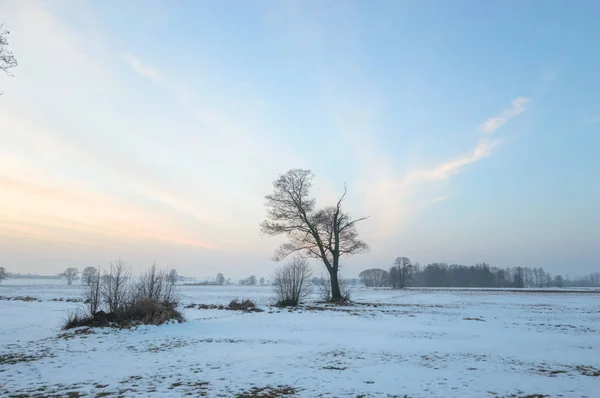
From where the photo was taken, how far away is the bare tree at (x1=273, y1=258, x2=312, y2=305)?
88.3ft

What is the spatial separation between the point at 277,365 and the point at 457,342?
719 cm

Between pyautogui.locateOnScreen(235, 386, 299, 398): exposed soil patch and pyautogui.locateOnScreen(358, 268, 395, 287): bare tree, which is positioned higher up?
pyautogui.locateOnScreen(235, 386, 299, 398): exposed soil patch

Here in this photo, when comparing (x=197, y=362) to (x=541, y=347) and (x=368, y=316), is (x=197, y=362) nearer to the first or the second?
(x=541, y=347)

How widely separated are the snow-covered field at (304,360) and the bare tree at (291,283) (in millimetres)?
10077

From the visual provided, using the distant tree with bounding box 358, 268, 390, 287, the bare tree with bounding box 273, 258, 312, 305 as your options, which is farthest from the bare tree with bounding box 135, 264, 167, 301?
the distant tree with bounding box 358, 268, 390, 287

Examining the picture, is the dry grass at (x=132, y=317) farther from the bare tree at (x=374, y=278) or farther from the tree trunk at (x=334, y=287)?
the bare tree at (x=374, y=278)

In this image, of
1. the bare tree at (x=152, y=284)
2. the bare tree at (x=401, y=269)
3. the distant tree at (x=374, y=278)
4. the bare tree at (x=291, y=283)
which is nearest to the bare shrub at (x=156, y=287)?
the bare tree at (x=152, y=284)

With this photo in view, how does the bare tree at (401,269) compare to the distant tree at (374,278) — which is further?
the distant tree at (374,278)

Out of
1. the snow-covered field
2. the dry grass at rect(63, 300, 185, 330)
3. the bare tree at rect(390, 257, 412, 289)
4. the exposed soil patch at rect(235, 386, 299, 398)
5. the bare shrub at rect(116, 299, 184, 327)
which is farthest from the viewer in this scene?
the bare tree at rect(390, 257, 412, 289)

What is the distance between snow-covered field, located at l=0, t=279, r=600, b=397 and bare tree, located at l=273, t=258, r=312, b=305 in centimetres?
1008

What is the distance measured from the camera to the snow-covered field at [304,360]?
7.02 m

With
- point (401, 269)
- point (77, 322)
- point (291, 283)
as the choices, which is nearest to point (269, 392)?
point (77, 322)

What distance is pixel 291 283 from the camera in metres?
27.2

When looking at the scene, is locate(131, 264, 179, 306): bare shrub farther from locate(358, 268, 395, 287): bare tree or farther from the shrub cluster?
locate(358, 268, 395, 287): bare tree
